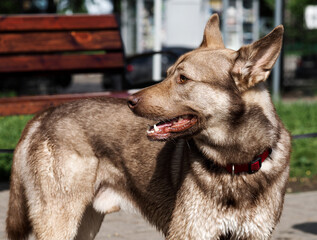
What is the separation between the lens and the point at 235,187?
3.91 meters

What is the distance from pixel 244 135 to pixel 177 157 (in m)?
0.59

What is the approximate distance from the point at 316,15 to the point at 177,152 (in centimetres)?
2216

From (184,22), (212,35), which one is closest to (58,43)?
(212,35)

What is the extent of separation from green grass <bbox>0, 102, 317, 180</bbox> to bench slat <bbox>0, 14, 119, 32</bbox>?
167 centimetres

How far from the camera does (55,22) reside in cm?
779

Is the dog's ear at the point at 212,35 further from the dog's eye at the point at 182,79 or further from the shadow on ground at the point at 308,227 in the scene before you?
the shadow on ground at the point at 308,227

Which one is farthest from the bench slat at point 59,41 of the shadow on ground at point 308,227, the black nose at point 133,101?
the black nose at point 133,101

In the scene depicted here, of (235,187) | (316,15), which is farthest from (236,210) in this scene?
(316,15)

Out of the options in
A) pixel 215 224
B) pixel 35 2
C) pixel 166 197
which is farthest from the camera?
pixel 35 2

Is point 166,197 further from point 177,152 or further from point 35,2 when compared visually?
point 35,2

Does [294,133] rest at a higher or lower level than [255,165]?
lower

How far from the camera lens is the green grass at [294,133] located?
320 inches

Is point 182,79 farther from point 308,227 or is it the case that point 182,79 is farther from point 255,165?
point 308,227

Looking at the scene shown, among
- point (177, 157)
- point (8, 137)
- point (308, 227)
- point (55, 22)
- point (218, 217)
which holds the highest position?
point (55, 22)
